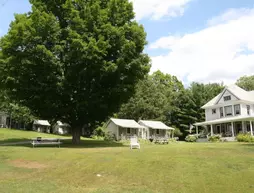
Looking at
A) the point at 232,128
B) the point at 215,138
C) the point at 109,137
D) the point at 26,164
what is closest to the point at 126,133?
the point at 109,137

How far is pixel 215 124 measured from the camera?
155 ft

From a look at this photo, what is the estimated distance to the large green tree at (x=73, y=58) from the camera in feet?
83.6

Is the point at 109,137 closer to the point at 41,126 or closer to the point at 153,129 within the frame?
the point at 153,129

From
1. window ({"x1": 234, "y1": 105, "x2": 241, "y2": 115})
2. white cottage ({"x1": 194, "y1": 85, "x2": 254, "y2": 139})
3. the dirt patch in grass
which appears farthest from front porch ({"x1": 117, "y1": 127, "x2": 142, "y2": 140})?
the dirt patch in grass

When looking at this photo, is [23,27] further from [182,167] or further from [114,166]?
[182,167]

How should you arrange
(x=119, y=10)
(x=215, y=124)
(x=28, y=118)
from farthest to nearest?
(x=28, y=118) → (x=215, y=124) → (x=119, y=10)

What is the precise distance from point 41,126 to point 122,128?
3019 cm

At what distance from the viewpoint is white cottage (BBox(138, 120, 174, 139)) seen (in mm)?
61562

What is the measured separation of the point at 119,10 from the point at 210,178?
21.9 metres

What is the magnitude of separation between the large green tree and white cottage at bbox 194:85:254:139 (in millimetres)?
20939

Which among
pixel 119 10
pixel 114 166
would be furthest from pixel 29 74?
pixel 114 166

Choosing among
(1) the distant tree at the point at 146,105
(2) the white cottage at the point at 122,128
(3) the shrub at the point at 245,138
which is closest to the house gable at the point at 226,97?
(3) the shrub at the point at 245,138

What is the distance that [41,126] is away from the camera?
77.9 metres

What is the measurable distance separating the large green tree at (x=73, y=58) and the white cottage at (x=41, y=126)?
47.2 m
